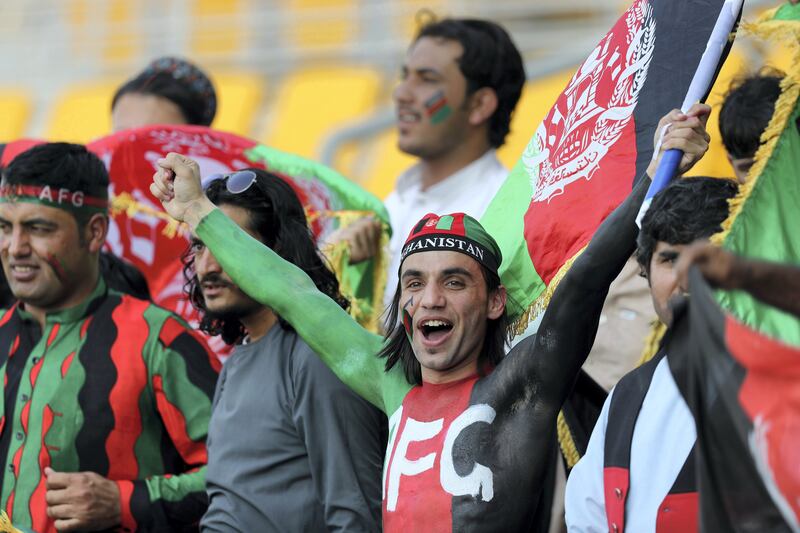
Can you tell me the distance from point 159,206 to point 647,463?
249cm

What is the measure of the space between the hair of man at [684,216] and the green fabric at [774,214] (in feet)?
0.30

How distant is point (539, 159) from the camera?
404 centimetres

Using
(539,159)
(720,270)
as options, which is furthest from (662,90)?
(720,270)

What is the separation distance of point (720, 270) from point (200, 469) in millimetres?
2156

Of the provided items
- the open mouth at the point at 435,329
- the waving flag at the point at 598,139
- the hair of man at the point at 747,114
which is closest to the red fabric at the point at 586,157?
the waving flag at the point at 598,139

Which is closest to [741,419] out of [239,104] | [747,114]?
[747,114]

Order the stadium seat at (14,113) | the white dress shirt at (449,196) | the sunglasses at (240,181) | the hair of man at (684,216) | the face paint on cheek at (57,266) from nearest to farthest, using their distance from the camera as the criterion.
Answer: the hair of man at (684,216)
the sunglasses at (240,181)
the face paint on cheek at (57,266)
the white dress shirt at (449,196)
the stadium seat at (14,113)

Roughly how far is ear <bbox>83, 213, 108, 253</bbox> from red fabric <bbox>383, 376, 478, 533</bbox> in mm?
1454

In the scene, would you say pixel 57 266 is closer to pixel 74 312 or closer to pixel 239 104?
pixel 74 312

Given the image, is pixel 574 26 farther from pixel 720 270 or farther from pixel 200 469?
pixel 720 270

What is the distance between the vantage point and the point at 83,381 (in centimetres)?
432

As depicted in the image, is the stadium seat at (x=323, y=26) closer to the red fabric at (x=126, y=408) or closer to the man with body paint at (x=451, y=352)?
the red fabric at (x=126, y=408)

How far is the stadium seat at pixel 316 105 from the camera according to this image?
10.4m

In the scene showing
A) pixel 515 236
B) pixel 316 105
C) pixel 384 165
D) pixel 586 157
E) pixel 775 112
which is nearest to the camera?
pixel 775 112
